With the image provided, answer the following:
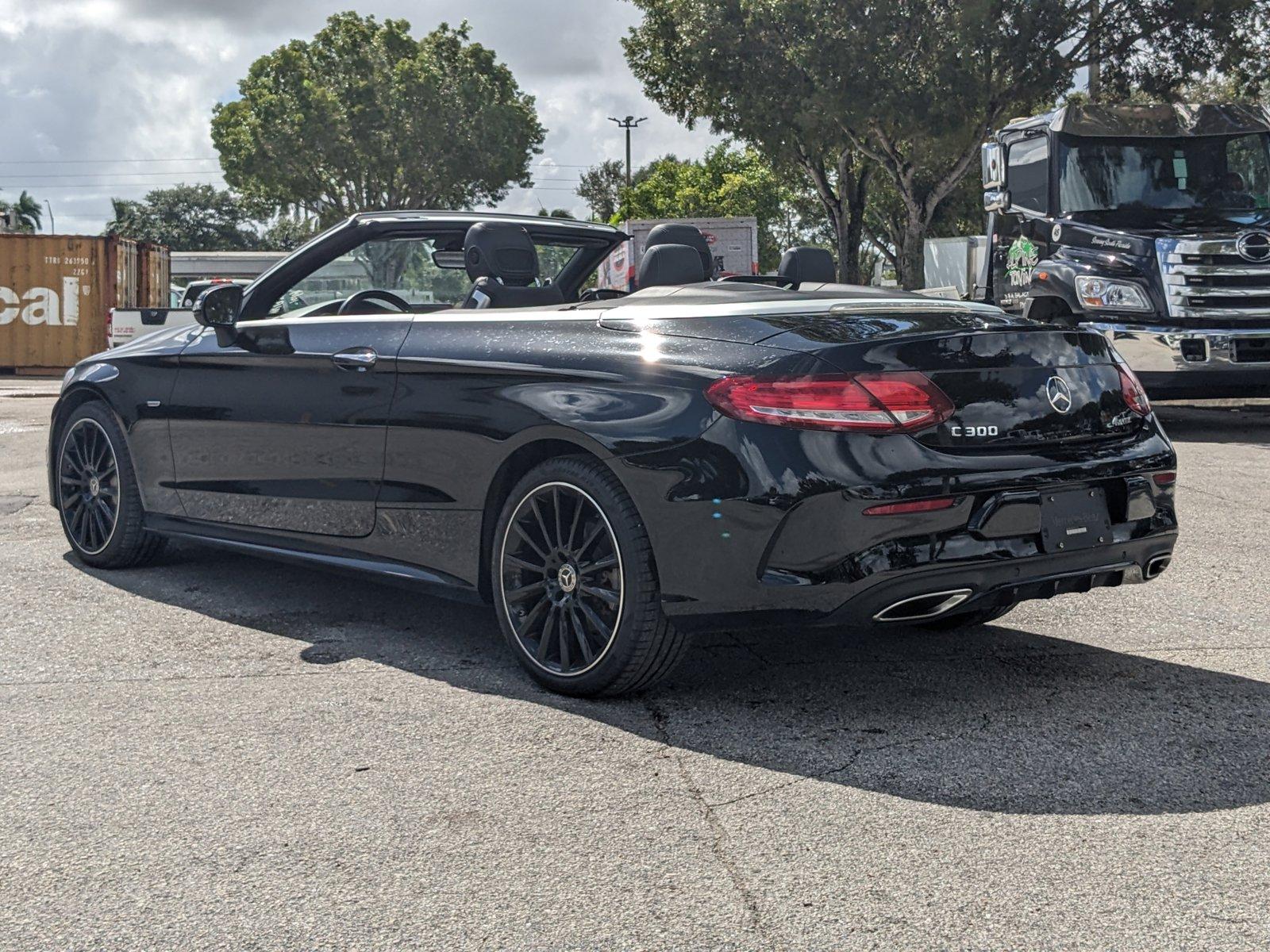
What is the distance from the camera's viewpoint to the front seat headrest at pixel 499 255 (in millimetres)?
5418

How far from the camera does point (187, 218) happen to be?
105 m

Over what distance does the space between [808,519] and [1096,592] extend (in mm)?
2480

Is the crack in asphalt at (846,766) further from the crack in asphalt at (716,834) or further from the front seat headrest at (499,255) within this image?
the front seat headrest at (499,255)

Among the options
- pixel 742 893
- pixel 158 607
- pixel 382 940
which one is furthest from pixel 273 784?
pixel 158 607

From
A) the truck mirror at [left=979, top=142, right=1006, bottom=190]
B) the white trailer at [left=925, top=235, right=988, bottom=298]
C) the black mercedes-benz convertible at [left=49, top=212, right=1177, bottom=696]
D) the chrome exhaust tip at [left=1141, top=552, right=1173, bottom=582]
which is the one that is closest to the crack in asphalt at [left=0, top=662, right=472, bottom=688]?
the black mercedes-benz convertible at [left=49, top=212, right=1177, bottom=696]

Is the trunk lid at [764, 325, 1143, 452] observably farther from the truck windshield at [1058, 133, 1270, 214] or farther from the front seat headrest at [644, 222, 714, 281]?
the truck windshield at [1058, 133, 1270, 214]

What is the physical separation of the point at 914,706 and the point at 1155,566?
2.83 ft

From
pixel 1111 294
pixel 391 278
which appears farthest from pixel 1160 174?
pixel 391 278

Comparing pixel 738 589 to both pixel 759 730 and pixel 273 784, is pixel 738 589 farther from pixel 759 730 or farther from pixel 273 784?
pixel 273 784

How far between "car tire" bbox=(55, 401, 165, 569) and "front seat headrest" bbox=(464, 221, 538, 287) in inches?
73.0

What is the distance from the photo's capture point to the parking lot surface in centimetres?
285

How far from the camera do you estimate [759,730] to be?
409cm

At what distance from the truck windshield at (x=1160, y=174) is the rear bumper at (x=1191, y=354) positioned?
1.19 m

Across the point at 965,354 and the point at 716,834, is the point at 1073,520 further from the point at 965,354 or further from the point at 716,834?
the point at 716,834
